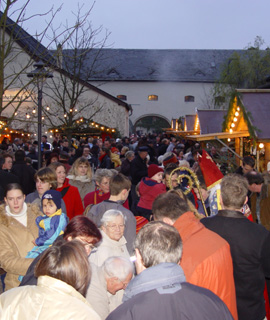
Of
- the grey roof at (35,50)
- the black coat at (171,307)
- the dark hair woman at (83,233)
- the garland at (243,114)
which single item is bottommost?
the black coat at (171,307)

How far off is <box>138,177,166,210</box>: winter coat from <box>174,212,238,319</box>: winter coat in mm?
2447

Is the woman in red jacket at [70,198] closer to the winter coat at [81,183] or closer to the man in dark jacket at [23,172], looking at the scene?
the winter coat at [81,183]

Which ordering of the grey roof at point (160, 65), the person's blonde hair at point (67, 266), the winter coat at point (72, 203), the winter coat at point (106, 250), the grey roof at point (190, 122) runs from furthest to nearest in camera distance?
the grey roof at point (160, 65) < the grey roof at point (190, 122) < the winter coat at point (72, 203) < the winter coat at point (106, 250) < the person's blonde hair at point (67, 266)

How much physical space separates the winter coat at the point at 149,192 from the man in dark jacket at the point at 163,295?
3.25 metres

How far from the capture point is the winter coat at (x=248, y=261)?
3.63m

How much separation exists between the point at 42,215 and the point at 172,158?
14.9 ft

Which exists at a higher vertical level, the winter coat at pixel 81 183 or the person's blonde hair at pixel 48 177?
the person's blonde hair at pixel 48 177

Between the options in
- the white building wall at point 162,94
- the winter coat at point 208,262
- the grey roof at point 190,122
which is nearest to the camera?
the winter coat at point 208,262

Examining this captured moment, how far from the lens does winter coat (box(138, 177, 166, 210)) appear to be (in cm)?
586

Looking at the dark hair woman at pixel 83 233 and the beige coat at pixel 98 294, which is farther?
the dark hair woman at pixel 83 233

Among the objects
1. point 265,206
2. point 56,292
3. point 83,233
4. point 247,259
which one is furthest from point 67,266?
point 265,206

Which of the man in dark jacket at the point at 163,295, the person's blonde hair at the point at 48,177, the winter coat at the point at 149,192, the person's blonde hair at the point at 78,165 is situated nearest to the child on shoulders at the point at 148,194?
the winter coat at the point at 149,192

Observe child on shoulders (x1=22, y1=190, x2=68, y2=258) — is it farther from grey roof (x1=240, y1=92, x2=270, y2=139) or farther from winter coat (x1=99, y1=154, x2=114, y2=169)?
grey roof (x1=240, y1=92, x2=270, y2=139)

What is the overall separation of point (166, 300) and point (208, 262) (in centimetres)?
98
